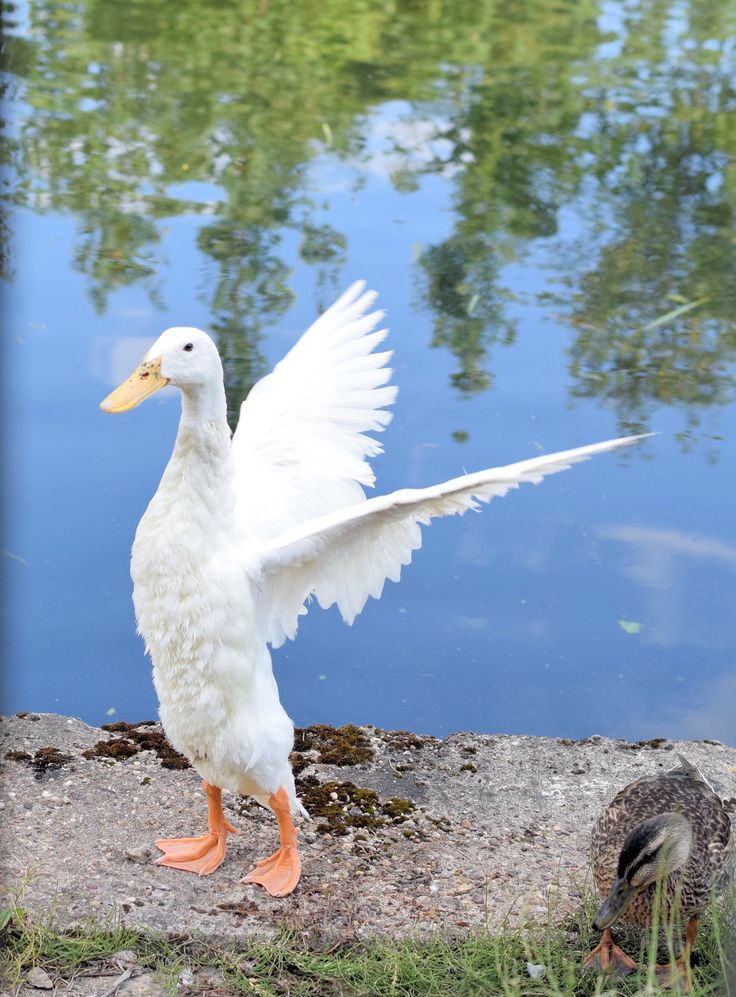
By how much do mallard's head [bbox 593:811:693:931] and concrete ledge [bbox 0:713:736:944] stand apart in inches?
10.1

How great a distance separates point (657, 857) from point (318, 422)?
152 centimetres

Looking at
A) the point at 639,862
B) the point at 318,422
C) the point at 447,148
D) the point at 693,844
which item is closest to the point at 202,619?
the point at 318,422

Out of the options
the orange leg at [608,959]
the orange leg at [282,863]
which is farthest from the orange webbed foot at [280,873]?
the orange leg at [608,959]

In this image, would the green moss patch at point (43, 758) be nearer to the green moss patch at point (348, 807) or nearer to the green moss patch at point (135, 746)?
the green moss patch at point (135, 746)

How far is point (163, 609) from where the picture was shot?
10.0 ft

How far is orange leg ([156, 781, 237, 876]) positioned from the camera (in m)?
3.32

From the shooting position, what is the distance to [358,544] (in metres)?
3.07

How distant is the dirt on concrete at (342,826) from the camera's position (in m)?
3.16

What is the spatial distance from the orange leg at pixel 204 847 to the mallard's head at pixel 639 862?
3.36 feet

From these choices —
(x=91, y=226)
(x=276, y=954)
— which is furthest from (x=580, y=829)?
(x=91, y=226)

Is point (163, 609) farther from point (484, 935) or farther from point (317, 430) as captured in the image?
point (484, 935)

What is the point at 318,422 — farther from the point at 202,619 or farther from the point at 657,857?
the point at 657,857

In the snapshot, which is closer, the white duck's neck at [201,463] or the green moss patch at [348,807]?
the white duck's neck at [201,463]

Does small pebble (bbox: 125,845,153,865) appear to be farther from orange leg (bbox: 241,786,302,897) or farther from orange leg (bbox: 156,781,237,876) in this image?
orange leg (bbox: 241,786,302,897)
